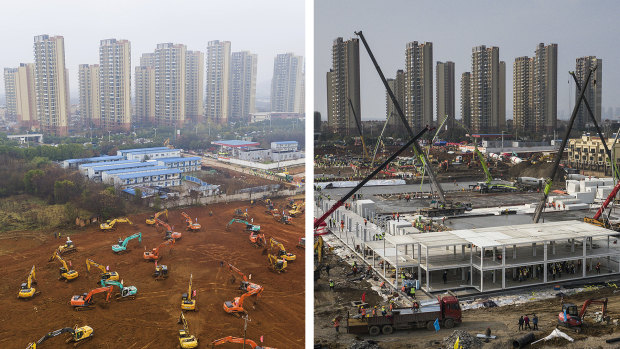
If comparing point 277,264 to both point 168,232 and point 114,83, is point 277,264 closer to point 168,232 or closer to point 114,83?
point 168,232

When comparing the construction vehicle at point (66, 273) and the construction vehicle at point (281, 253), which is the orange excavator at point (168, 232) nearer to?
the construction vehicle at point (281, 253)

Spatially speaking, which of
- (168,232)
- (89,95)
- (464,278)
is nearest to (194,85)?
(89,95)

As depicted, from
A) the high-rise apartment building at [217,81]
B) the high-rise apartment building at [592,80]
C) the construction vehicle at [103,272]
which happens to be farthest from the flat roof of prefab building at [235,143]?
the high-rise apartment building at [592,80]

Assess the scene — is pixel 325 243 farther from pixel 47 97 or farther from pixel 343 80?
pixel 343 80

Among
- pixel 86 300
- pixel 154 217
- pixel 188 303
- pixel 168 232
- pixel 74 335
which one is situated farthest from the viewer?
pixel 154 217

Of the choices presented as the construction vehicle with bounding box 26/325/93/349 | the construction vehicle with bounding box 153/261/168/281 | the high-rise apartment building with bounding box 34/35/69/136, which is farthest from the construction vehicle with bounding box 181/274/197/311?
the high-rise apartment building with bounding box 34/35/69/136

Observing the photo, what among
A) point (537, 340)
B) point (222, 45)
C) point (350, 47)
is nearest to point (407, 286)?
point (537, 340)

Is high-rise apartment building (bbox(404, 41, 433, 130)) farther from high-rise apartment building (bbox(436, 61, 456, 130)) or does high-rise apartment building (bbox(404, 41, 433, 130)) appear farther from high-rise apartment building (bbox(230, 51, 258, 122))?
high-rise apartment building (bbox(230, 51, 258, 122))
